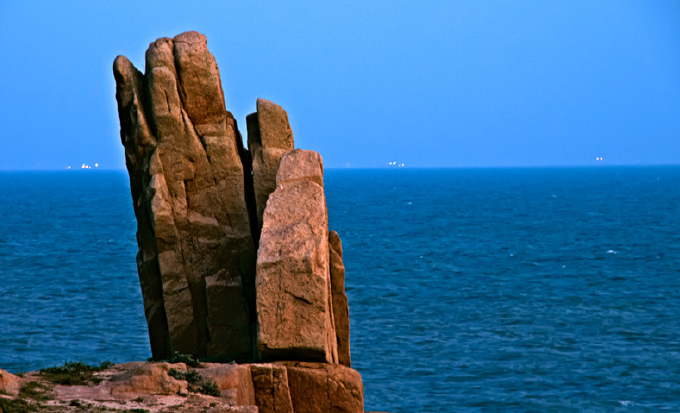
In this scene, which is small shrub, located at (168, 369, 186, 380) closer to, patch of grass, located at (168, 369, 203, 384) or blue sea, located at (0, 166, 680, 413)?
patch of grass, located at (168, 369, 203, 384)

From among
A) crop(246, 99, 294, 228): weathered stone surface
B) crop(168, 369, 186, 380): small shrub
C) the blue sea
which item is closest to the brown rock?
crop(168, 369, 186, 380): small shrub

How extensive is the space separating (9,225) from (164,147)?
65.9 meters

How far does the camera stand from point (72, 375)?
17938 millimetres

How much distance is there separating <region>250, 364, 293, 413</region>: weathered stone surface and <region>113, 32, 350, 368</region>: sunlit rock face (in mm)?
2723

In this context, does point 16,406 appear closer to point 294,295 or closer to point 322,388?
point 294,295

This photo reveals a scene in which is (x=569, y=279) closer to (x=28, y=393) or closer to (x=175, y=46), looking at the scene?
(x=175, y=46)

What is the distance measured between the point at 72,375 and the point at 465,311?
24.9 metres

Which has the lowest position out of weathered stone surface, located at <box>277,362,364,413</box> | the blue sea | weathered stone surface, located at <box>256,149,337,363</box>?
the blue sea

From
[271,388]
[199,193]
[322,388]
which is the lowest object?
[322,388]

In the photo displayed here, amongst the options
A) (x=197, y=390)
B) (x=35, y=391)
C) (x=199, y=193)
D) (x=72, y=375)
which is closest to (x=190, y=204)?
(x=199, y=193)

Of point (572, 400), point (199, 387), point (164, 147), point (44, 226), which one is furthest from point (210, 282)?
point (44, 226)

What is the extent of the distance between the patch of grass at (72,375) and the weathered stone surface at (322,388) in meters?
3.91

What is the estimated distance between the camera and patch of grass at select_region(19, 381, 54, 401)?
626 inches

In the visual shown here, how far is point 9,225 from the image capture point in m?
82.1
